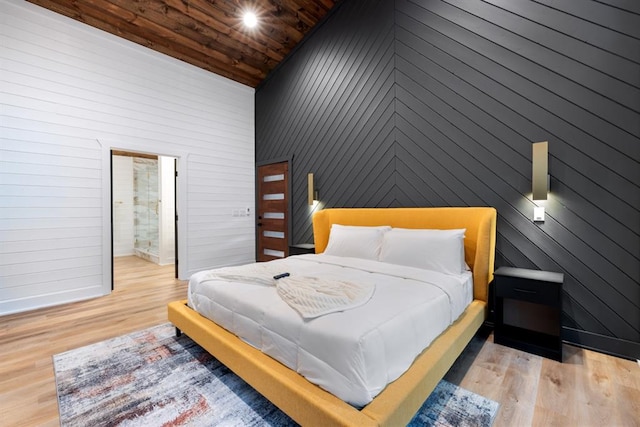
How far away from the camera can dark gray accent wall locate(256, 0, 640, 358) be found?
7.23 ft

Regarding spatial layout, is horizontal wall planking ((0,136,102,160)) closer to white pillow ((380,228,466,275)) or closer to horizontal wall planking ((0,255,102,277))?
horizontal wall planking ((0,255,102,277))

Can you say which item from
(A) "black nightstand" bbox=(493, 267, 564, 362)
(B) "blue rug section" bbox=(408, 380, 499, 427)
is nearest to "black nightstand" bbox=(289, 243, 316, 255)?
(A) "black nightstand" bbox=(493, 267, 564, 362)

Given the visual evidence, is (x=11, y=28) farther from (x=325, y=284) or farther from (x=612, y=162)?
(x=612, y=162)

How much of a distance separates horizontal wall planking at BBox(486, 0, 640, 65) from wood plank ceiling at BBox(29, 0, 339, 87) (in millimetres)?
2566

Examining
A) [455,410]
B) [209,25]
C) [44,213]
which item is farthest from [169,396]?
[209,25]

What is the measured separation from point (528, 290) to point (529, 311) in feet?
1.74

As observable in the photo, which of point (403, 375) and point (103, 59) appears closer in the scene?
point (403, 375)

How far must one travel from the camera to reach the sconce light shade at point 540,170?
2.35 m

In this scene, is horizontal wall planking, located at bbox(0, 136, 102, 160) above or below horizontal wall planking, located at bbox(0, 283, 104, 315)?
above

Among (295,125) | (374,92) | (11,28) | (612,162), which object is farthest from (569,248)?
(11,28)

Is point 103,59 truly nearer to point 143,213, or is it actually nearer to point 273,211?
point 273,211

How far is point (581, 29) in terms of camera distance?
7.66ft

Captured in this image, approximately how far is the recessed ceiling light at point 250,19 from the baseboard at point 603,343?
500cm

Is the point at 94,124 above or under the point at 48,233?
above
